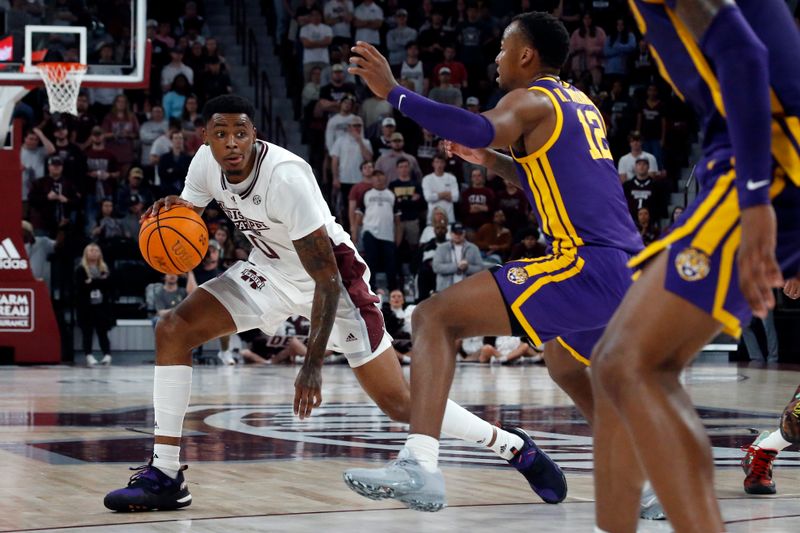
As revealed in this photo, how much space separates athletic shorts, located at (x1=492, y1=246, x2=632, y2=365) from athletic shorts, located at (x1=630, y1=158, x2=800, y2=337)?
166cm

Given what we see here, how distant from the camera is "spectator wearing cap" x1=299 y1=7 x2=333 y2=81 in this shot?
2042 centimetres

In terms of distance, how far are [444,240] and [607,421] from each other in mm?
14049

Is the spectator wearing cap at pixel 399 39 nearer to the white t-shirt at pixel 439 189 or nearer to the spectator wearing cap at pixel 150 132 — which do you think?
the white t-shirt at pixel 439 189

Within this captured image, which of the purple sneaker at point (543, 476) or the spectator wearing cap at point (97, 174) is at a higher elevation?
the spectator wearing cap at point (97, 174)

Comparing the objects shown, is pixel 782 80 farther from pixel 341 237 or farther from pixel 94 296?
pixel 94 296

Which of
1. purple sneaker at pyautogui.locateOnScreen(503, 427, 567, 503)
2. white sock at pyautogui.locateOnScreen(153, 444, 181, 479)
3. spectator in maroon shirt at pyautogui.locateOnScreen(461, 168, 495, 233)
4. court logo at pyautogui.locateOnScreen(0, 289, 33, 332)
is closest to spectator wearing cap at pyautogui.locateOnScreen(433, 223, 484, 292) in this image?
spectator in maroon shirt at pyautogui.locateOnScreen(461, 168, 495, 233)

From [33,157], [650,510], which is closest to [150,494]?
[650,510]

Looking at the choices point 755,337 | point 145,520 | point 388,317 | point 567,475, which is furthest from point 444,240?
point 145,520

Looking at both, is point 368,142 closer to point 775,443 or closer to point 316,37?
point 316,37

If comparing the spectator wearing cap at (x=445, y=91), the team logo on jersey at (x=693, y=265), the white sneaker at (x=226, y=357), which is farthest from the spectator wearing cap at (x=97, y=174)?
the team logo on jersey at (x=693, y=265)

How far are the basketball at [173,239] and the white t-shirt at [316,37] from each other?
602 inches

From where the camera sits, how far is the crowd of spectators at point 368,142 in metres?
16.8

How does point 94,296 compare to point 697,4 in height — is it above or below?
below

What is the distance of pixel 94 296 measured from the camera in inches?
624
